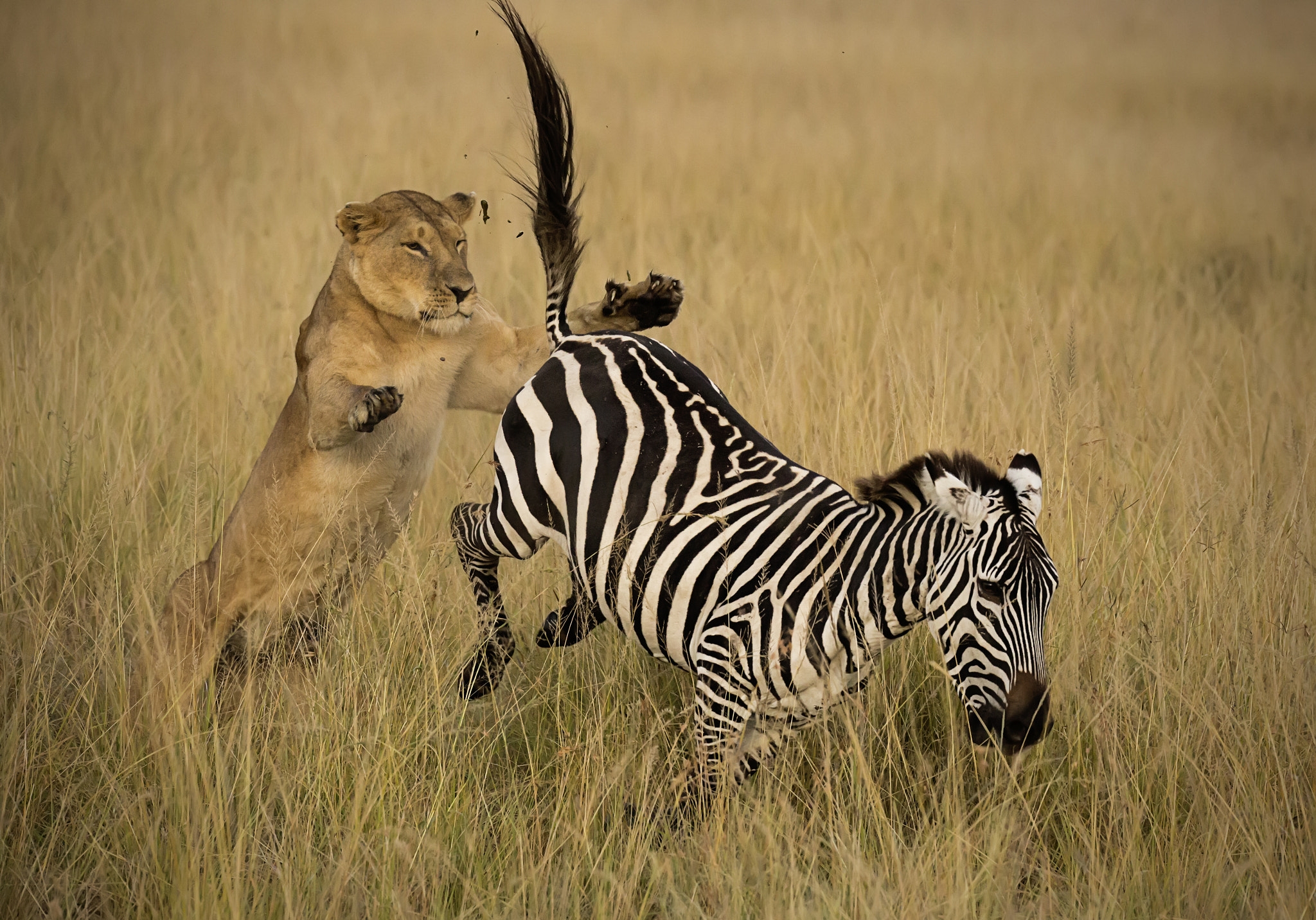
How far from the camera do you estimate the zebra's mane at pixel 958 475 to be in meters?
2.83

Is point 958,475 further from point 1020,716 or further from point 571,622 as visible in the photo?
point 571,622

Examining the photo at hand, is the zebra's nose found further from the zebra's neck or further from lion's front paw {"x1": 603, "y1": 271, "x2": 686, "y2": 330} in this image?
lion's front paw {"x1": 603, "y1": 271, "x2": 686, "y2": 330}

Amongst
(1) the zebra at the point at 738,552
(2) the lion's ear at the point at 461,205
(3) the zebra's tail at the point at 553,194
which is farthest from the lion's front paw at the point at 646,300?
(2) the lion's ear at the point at 461,205

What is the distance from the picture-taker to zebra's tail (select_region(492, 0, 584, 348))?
161 inches

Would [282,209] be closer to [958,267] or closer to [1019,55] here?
[958,267]

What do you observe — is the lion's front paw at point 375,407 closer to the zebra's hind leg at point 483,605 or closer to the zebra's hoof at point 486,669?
the zebra's hind leg at point 483,605

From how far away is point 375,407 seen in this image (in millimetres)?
3627

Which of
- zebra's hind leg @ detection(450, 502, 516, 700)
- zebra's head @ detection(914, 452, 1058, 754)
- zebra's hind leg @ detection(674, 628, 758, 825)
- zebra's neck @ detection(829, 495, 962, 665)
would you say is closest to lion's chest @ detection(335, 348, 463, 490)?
zebra's hind leg @ detection(450, 502, 516, 700)

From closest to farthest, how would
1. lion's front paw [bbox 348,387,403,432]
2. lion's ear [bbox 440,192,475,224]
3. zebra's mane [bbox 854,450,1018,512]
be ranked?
zebra's mane [bbox 854,450,1018,512] < lion's front paw [bbox 348,387,403,432] < lion's ear [bbox 440,192,475,224]

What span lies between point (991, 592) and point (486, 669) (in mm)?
1800

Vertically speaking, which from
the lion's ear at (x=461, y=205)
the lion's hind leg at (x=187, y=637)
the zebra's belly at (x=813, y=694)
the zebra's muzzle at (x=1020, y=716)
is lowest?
the lion's hind leg at (x=187, y=637)

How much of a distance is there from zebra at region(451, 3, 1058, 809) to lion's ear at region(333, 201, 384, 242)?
76 cm

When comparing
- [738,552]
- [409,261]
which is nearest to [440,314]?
[409,261]

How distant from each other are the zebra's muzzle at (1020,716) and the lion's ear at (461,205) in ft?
8.65
